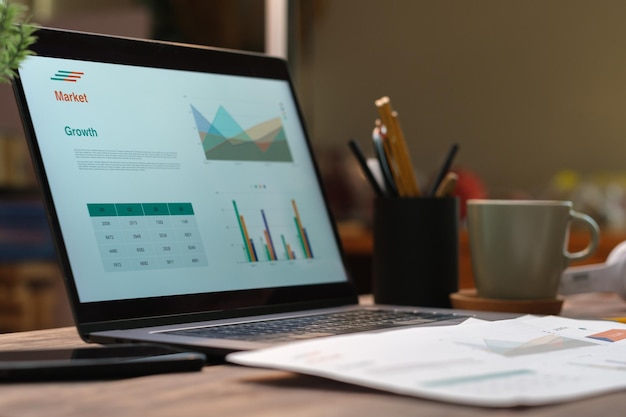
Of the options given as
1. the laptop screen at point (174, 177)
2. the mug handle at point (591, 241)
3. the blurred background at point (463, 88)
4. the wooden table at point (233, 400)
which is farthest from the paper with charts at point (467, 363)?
the blurred background at point (463, 88)

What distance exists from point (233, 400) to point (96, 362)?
9 cm

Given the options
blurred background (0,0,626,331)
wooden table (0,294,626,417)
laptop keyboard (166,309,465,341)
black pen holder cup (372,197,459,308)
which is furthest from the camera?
blurred background (0,0,626,331)

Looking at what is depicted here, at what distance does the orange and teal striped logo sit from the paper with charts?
309mm

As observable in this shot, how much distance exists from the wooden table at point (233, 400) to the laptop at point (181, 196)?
0.24 feet

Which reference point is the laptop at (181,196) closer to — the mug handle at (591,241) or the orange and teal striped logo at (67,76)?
the orange and teal striped logo at (67,76)

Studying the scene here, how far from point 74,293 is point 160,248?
0.09m

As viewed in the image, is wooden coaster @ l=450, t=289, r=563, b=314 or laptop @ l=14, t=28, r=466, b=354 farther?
wooden coaster @ l=450, t=289, r=563, b=314

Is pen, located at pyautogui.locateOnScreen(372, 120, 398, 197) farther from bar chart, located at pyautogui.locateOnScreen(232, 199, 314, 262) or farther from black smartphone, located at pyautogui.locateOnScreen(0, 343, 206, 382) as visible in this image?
black smartphone, located at pyautogui.locateOnScreen(0, 343, 206, 382)

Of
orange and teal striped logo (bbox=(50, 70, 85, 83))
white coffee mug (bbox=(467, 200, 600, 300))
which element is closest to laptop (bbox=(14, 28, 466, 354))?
orange and teal striped logo (bbox=(50, 70, 85, 83))

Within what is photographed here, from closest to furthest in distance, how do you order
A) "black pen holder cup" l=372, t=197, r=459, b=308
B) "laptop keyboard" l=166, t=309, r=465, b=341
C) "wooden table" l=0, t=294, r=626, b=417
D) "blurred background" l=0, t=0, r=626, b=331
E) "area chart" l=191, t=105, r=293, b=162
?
"wooden table" l=0, t=294, r=626, b=417 → "laptop keyboard" l=166, t=309, r=465, b=341 → "area chart" l=191, t=105, r=293, b=162 → "black pen holder cup" l=372, t=197, r=459, b=308 → "blurred background" l=0, t=0, r=626, b=331

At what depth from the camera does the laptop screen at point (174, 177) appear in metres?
0.69

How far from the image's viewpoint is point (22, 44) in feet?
1.79

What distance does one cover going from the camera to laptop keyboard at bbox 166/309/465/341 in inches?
24.8

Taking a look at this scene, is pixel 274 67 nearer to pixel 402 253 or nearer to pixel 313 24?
pixel 402 253
